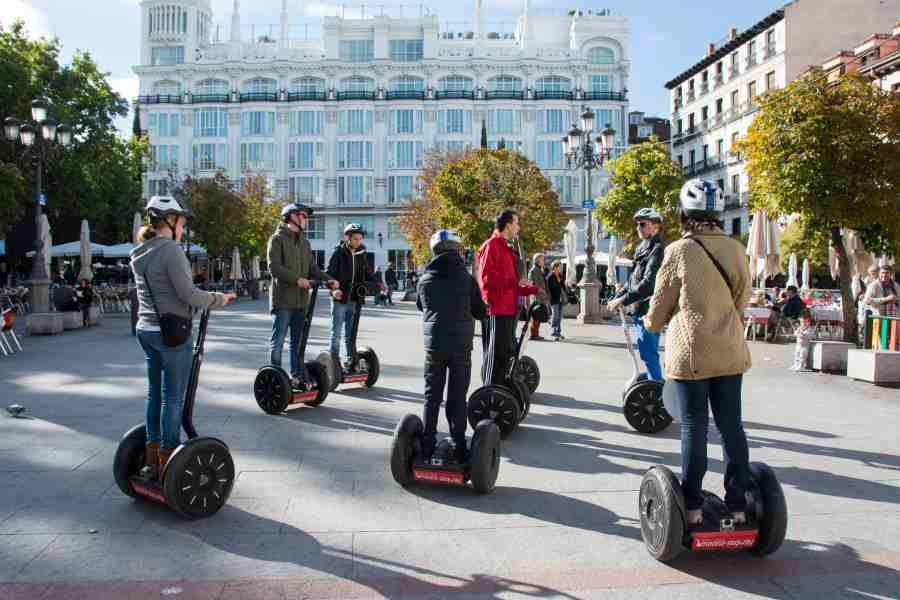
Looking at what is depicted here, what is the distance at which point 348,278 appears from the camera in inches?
352

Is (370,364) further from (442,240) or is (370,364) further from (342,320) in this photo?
(442,240)

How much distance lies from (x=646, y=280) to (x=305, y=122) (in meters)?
63.2

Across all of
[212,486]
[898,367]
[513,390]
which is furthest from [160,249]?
[898,367]

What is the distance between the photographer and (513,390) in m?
6.93

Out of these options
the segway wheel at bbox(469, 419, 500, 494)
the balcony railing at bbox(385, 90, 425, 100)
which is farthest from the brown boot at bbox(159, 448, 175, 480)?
the balcony railing at bbox(385, 90, 425, 100)

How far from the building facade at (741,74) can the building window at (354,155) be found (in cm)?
2580

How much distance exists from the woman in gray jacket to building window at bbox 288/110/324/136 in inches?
2515

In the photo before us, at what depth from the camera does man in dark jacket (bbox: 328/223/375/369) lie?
8852 millimetres

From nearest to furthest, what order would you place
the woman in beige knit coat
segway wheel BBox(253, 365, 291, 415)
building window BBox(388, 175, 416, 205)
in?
the woman in beige knit coat → segway wheel BBox(253, 365, 291, 415) → building window BBox(388, 175, 416, 205)

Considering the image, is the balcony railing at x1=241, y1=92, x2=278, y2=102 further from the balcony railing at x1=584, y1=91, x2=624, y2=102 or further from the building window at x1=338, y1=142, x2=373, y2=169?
the balcony railing at x1=584, y1=91, x2=624, y2=102

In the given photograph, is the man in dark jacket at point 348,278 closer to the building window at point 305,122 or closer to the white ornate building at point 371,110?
the white ornate building at point 371,110

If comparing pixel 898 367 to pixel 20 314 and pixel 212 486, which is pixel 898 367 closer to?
pixel 212 486

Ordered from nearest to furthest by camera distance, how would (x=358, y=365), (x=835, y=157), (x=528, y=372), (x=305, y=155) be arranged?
(x=528, y=372)
(x=358, y=365)
(x=835, y=157)
(x=305, y=155)

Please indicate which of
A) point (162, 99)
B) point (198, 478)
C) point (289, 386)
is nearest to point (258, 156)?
point (162, 99)
